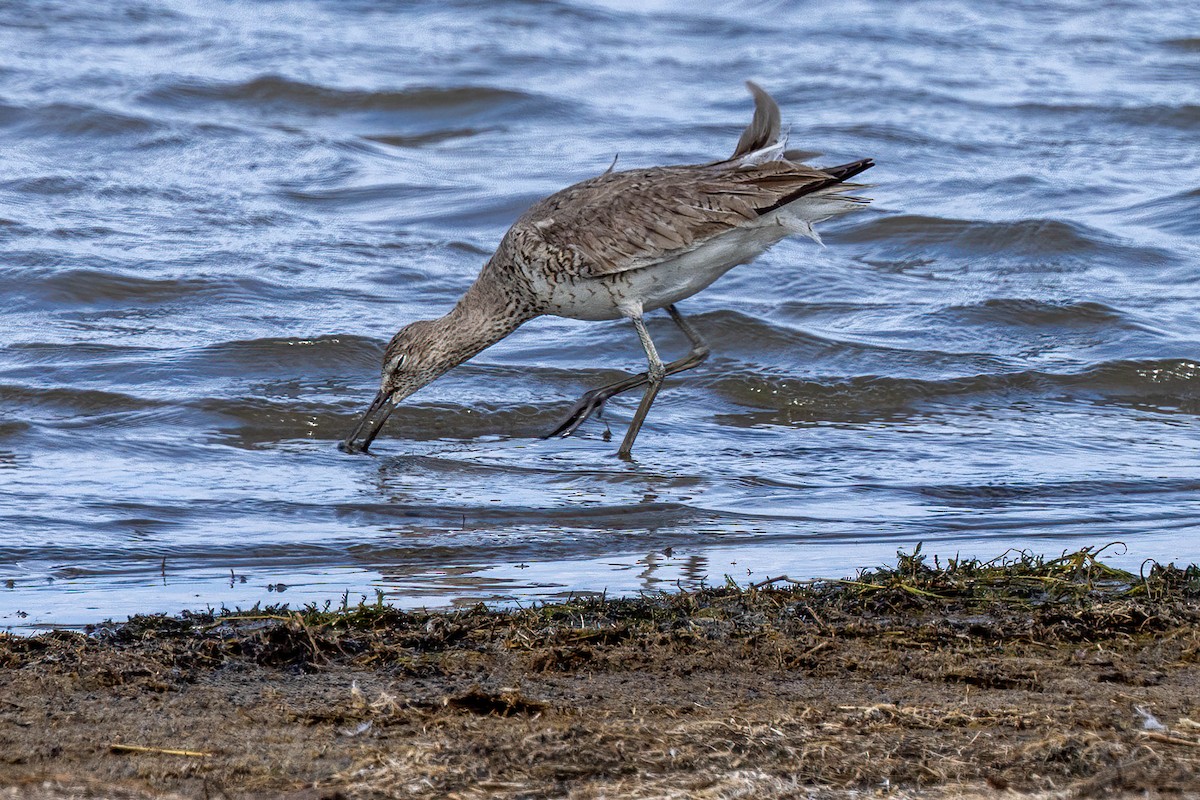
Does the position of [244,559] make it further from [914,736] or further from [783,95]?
[783,95]

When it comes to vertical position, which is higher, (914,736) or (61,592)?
(914,736)

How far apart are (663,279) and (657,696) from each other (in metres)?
3.90

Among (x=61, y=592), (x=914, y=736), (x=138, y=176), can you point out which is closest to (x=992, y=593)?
(x=914, y=736)

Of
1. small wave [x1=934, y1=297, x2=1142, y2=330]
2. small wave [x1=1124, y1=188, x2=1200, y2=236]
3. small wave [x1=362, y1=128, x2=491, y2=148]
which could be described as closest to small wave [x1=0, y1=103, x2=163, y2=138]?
small wave [x1=362, y1=128, x2=491, y2=148]

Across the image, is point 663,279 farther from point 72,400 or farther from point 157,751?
point 157,751

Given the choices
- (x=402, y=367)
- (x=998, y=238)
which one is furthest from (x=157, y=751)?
(x=998, y=238)

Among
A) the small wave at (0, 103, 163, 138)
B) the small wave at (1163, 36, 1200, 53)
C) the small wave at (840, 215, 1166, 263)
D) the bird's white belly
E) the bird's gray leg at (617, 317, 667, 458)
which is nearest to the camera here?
the bird's white belly

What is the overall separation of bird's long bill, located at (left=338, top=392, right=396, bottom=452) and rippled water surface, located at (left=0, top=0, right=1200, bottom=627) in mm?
124

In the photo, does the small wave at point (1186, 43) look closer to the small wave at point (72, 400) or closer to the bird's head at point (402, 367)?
the bird's head at point (402, 367)

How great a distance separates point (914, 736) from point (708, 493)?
3.29m

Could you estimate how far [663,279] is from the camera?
7770mm

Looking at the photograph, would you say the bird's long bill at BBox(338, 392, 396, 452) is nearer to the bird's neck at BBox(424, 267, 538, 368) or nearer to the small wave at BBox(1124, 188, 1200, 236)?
the bird's neck at BBox(424, 267, 538, 368)

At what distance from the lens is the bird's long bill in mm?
7883

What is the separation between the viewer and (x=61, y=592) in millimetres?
5297
